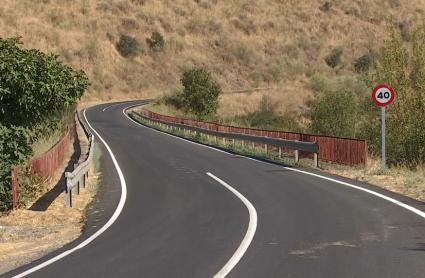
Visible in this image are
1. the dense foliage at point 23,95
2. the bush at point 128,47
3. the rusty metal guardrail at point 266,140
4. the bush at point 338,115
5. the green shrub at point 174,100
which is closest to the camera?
the dense foliage at point 23,95

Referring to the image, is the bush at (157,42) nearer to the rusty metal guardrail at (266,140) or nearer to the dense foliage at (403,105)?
the rusty metal guardrail at (266,140)

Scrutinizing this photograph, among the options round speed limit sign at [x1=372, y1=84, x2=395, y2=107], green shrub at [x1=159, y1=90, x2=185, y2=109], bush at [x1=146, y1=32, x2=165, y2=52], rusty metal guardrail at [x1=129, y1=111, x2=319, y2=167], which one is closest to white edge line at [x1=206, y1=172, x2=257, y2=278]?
round speed limit sign at [x1=372, y1=84, x2=395, y2=107]

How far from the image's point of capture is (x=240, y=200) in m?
12.4

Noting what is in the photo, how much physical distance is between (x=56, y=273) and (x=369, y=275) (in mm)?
3974

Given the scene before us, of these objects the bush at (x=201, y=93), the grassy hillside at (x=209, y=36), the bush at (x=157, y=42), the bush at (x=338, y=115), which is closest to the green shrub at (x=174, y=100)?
the bush at (x=201, y=93)

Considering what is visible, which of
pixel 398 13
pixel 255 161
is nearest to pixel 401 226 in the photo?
pixel 255 161

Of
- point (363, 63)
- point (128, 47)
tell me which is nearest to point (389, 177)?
point (363, 63)

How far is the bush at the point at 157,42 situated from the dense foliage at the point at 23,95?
76.4 meters

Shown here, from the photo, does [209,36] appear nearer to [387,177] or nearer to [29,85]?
[387,177]

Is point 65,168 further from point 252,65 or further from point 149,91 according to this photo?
point 252,65

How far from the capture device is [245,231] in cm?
930

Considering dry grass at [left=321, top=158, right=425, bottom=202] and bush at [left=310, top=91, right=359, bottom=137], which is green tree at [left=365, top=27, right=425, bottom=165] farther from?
A: bush at [left=310, top=91, right=359, bottom=137]

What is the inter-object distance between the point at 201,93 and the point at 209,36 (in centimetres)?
4254

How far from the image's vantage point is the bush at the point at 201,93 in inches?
2271
